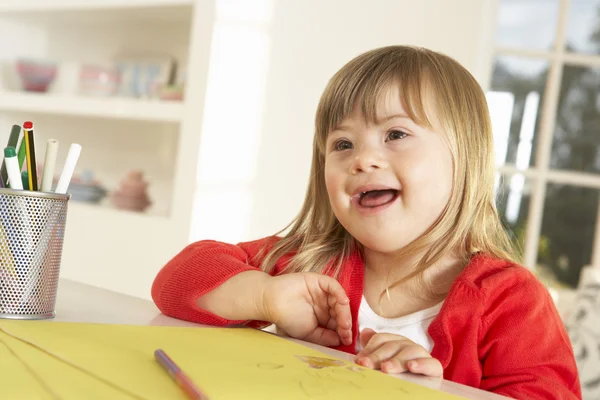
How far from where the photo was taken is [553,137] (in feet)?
9.53

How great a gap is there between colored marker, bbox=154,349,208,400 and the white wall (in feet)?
6.75

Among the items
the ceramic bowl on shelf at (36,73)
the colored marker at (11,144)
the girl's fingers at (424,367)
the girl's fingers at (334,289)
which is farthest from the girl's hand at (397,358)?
the ceramic bowl on shelf at (36,73)

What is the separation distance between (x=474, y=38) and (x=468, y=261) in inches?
70.8

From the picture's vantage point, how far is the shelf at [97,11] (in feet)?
9.48

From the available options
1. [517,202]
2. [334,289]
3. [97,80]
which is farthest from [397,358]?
[97,80]

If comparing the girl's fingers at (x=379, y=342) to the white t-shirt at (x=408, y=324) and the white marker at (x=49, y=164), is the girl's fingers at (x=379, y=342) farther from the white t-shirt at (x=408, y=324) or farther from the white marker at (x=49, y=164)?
the white marker at (x=49, y=164)

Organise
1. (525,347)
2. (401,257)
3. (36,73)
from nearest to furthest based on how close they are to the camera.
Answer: (525,347)
(401,257)
(36,73)

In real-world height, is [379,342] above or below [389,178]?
below

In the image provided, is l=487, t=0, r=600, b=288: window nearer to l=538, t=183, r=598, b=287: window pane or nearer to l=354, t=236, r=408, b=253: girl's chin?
l=538, t=183, r=598, b=287: window pane

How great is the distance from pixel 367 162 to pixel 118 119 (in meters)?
2.54

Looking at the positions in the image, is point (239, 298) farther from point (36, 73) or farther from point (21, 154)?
point (36, 73)

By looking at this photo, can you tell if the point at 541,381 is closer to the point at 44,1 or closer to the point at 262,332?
the point at 262,332

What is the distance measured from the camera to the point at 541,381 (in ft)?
2.59

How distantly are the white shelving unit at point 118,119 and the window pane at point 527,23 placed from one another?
1.17 metres
